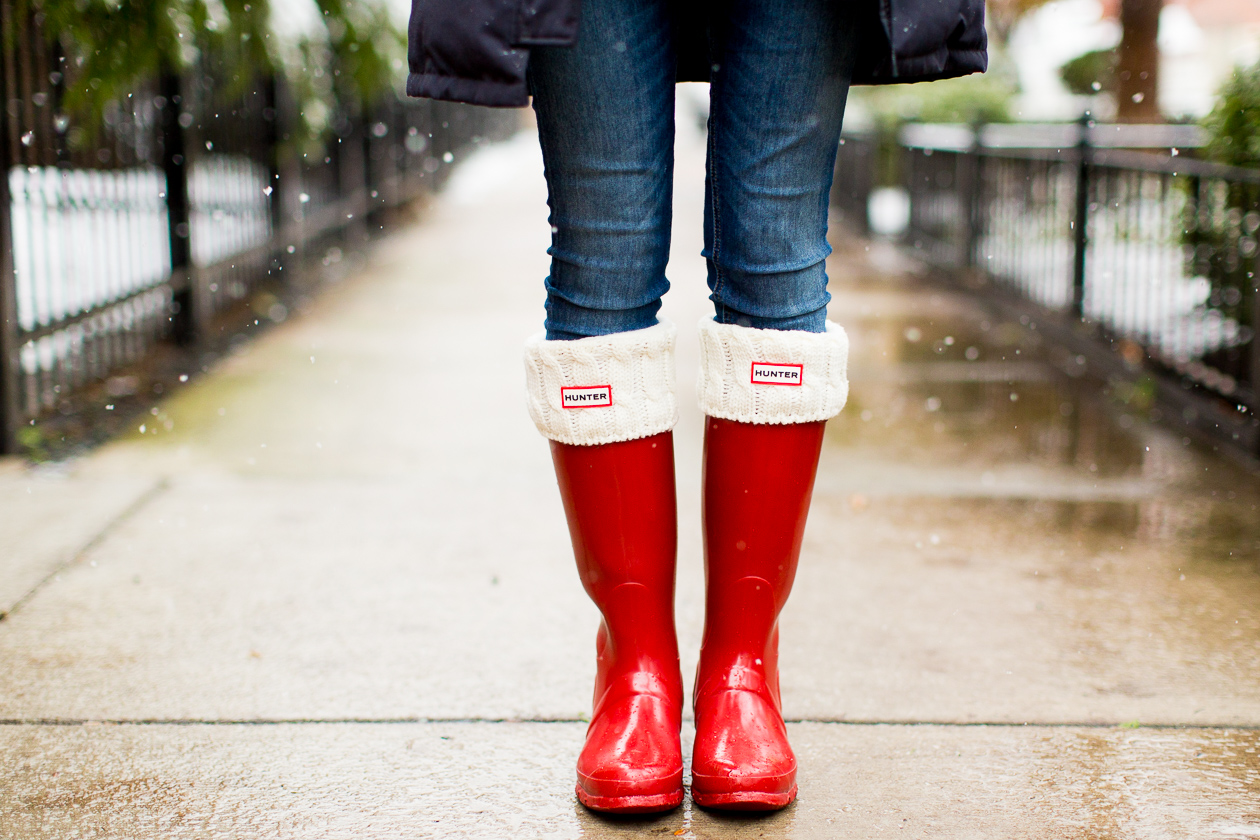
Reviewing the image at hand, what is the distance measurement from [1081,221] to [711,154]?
386 centimetres

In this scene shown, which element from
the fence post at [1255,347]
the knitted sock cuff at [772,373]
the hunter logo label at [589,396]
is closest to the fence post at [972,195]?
the fence post at [1255,347]

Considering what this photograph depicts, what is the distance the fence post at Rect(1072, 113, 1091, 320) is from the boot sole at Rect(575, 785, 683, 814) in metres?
3.97

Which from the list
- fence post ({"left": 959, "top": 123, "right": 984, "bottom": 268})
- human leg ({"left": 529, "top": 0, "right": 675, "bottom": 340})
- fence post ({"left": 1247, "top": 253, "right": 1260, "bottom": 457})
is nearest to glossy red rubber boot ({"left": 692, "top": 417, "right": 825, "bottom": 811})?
human leg ({"left": 529, "top": 0, "right": 675, "bottom": 340})

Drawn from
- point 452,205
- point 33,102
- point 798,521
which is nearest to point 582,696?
point 798,521

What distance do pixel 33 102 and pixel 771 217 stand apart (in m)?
2.62

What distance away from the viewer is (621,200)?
1.48 m

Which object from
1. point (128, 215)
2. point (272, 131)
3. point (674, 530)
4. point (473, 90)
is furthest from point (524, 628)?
point (272, 131)

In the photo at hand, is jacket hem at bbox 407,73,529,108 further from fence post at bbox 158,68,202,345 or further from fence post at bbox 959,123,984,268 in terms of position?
fence post at bbox 959,123,984,268

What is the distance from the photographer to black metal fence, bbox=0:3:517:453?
128 inches

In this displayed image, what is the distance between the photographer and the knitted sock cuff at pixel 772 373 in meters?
1.55

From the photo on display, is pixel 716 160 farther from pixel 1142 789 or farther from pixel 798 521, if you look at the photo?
pixel 1142 789

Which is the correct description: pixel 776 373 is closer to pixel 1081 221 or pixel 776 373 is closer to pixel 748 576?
pixel 748 576

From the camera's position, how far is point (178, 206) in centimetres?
454

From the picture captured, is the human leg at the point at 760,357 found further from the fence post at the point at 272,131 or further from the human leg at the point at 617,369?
the fence post at the point at 272,131
